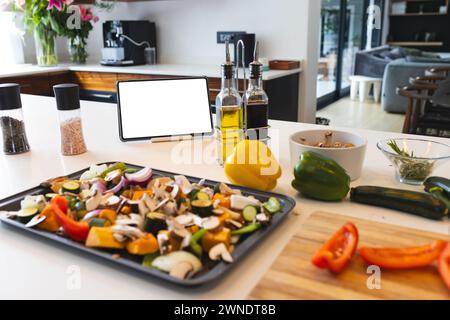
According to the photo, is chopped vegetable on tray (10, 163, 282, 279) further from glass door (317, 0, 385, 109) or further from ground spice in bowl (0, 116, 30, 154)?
glass door (317, 0, 385, 109)

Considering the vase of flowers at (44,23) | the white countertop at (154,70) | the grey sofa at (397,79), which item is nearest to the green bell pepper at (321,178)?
the white countertop at (154,70)

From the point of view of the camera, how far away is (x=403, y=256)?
0.65 m

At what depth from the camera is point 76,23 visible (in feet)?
11.9

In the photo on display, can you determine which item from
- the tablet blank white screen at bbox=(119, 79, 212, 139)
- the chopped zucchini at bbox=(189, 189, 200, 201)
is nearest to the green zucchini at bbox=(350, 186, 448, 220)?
the chopped zucchini at bbox=(189, 189, 200, 201)

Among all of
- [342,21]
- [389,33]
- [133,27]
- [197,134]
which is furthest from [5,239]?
[389,33]

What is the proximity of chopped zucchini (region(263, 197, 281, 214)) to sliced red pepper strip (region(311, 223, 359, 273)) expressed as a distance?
5.5 inches

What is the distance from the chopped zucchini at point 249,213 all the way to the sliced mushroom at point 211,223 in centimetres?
7

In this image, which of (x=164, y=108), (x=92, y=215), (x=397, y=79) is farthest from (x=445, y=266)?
(x=397, y=79)

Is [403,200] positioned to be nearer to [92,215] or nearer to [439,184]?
[439,184]

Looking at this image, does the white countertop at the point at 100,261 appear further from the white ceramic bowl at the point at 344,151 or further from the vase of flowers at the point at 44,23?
the vase of flowers at the point at 44,23

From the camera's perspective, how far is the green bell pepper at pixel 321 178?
90cm

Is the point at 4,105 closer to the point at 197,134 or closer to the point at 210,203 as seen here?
the point at 197,134

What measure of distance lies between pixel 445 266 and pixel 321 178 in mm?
330
